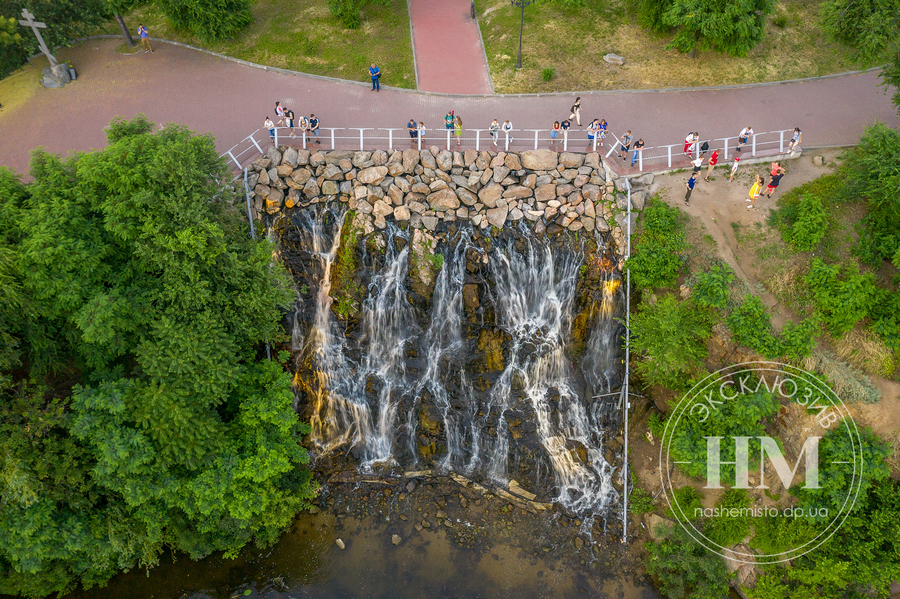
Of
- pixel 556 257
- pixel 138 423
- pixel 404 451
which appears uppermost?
pixel 556 257

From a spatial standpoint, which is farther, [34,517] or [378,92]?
[378,92]

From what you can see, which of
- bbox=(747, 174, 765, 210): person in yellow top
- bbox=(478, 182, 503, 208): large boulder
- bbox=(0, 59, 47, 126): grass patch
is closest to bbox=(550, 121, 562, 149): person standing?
bbox=(478, 182, 503, 208): large boulder

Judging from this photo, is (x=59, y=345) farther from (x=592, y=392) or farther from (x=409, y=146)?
(x=592, y=392)

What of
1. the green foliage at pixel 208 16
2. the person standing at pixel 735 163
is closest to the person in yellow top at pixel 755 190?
the person standing at pixel 735 163

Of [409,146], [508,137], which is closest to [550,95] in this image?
[508,137]

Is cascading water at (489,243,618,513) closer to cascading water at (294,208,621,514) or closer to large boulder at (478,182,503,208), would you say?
cascading water at (294,208,621,514)
